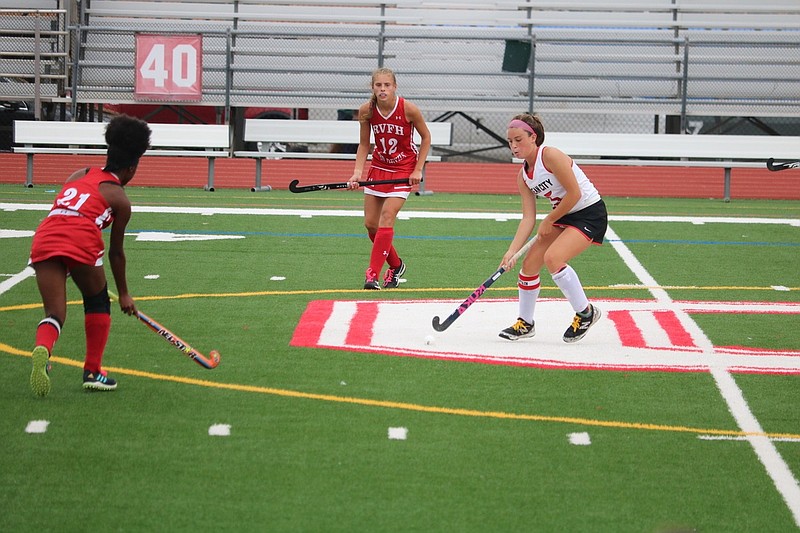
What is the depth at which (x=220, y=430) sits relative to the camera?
16.3 ft

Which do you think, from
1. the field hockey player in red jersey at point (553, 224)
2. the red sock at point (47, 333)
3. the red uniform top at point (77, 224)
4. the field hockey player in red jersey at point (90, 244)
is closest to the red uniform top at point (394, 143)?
the field hockey player in red jersey at point (553, 224)

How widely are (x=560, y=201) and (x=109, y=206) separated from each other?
3.06m

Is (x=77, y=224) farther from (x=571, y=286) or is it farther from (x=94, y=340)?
(x=571, y=286)

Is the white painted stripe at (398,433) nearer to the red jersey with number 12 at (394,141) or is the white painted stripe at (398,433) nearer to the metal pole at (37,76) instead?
the red jersey with number 12 at (394,141)

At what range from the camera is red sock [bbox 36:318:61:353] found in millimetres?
5344

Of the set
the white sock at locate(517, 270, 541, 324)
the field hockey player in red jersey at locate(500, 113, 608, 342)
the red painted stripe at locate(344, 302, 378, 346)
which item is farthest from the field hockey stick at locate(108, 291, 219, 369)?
the white sock at locate(517, 270, 541, 324)

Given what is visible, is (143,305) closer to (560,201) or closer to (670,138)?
(560,201)

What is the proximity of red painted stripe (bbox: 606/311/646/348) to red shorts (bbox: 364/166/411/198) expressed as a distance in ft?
7.39

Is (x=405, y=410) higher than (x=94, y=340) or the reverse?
the reverse

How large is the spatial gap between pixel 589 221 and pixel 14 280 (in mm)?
4852

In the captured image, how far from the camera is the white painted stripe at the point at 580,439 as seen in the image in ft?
16.0

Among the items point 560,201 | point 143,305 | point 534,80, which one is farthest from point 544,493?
point 534,80

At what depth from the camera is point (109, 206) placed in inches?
219

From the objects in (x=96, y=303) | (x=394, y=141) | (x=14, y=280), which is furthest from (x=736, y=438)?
(x=14, y=280)
